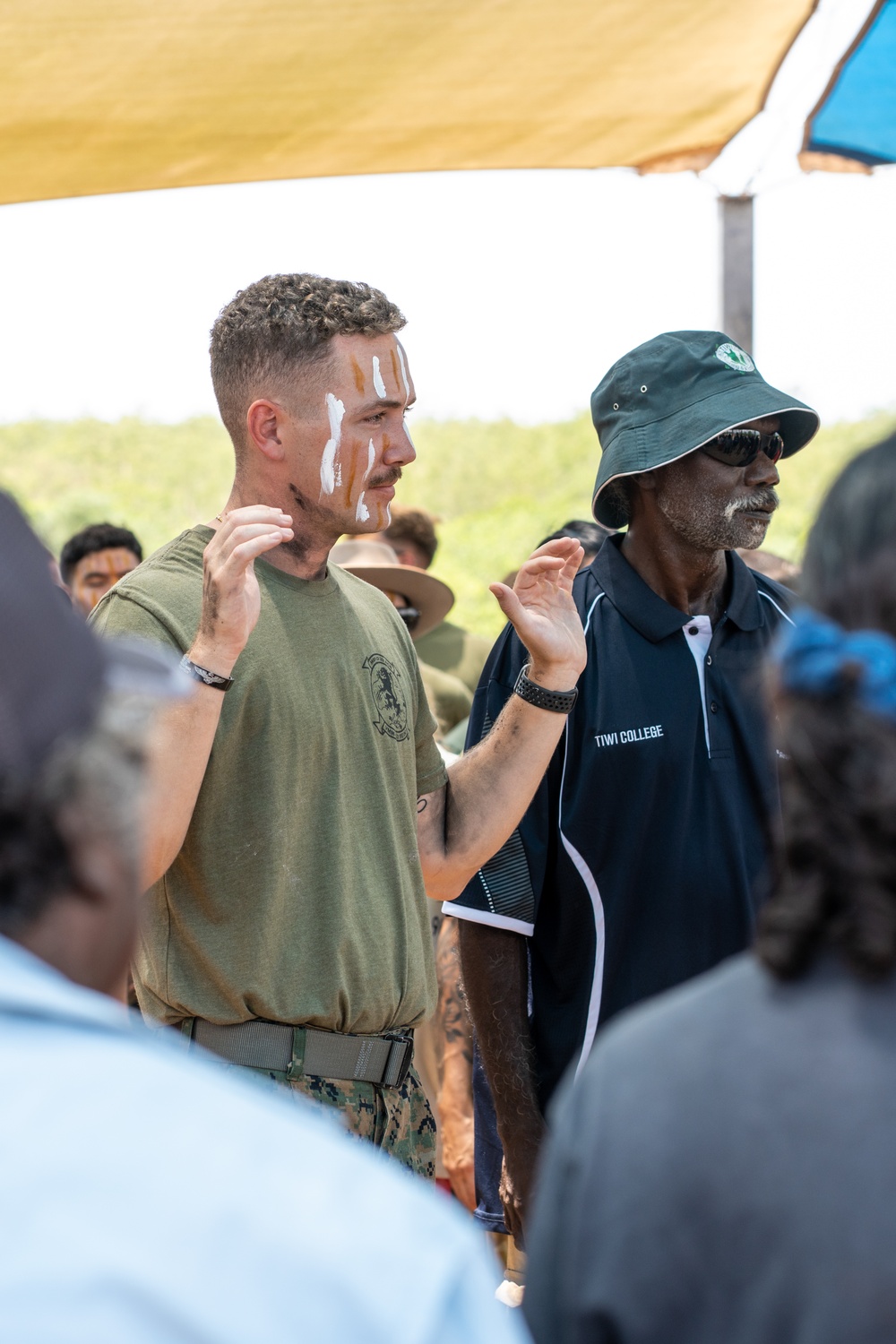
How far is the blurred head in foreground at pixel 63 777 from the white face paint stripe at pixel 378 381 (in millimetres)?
1788

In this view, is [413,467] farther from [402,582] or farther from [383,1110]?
[383,1110]

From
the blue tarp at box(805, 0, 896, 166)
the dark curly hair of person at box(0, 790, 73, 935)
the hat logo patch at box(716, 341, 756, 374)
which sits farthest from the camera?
the blue tarp at box(805, 0, 896, 166)

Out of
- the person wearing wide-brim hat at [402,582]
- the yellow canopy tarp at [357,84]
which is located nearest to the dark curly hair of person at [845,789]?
the yellow canopy tarp at [357,84]

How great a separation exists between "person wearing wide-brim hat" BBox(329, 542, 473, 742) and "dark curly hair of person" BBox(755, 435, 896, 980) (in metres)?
3.88

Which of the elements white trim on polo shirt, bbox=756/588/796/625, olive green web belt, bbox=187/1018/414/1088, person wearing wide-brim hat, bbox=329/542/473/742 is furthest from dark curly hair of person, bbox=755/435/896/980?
person wearing wide-brim hat, bbox=329/542/473/742

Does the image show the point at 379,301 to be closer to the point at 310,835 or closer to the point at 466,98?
the point at 310,835

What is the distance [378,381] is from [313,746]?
75 centimetres

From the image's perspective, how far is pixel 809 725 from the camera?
100 centimetres

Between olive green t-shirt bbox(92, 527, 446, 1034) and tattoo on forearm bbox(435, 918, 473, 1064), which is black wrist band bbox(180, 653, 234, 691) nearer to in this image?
olive green t-shirt bbox(92, 527, 446, 1034)

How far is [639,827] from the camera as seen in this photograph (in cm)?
262

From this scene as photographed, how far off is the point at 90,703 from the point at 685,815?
188cm

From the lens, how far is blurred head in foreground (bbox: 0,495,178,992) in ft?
2.81

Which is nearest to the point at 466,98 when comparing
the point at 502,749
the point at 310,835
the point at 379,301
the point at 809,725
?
the point at 379,301

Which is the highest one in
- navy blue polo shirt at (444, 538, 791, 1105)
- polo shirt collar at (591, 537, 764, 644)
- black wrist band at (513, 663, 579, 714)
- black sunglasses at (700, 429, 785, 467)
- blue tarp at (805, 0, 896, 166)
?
blue tarp at (805, 0, 896, 166)
